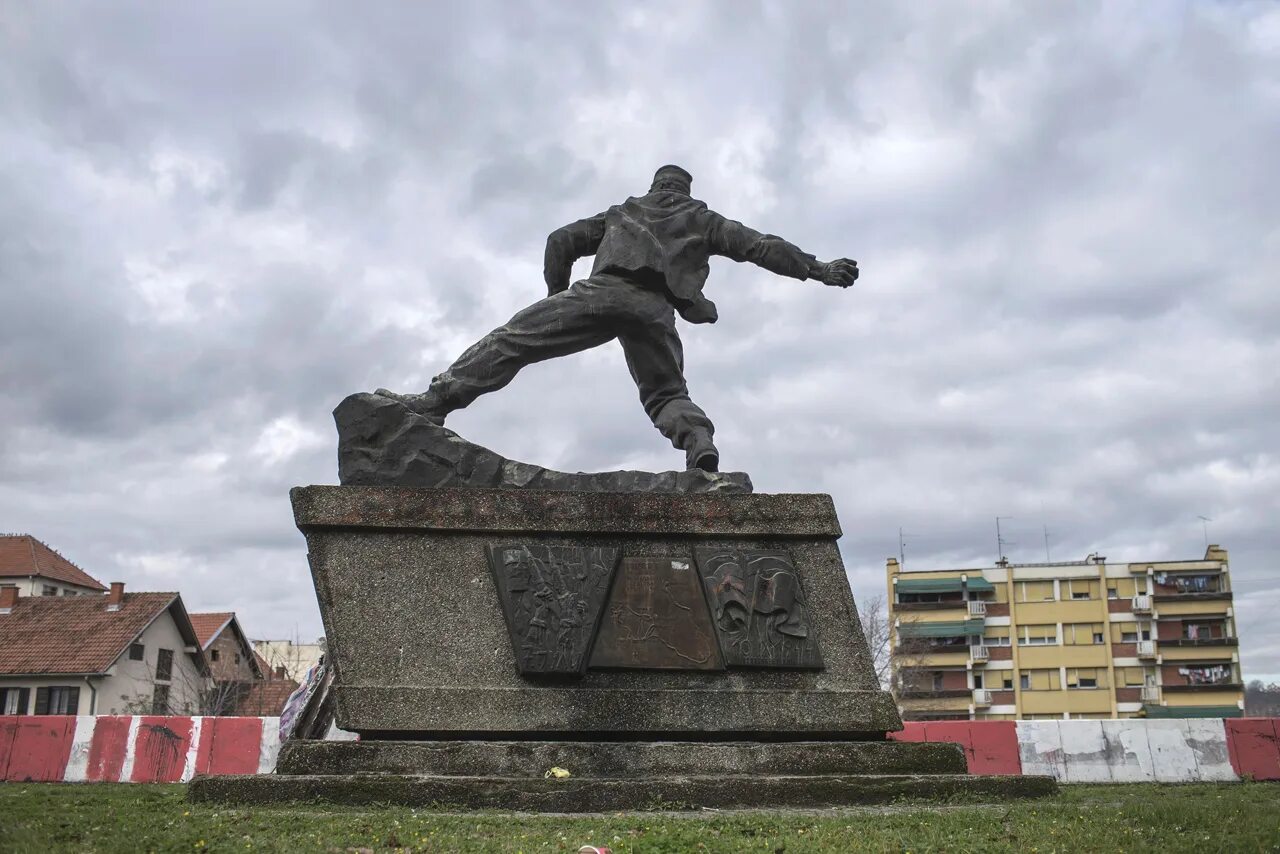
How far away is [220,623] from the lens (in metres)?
46.0

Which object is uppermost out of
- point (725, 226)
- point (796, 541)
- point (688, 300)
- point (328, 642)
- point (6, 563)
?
point (6, 563)

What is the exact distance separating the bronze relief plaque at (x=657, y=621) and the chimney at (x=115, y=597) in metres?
33.1

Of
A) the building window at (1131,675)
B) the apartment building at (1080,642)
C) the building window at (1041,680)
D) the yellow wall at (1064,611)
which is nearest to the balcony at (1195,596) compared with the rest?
the apartment building at (1080,642)

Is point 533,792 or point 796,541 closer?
point 533,792

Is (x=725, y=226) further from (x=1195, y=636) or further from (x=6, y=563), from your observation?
(x=1195, y=636)

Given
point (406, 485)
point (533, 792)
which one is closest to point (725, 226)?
point (406, 485)

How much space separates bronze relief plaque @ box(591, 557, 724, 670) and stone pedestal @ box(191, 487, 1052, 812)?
13 mm

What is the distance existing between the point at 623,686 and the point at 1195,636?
190 feet

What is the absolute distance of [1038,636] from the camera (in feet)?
186

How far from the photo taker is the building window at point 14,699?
33.0 metres

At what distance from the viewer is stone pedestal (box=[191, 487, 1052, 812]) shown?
20.0 feet

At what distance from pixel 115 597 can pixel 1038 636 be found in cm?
4345

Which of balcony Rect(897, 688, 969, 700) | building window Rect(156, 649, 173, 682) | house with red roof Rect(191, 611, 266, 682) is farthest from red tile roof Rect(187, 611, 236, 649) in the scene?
balcony Rect(897, 688, 969, 700)

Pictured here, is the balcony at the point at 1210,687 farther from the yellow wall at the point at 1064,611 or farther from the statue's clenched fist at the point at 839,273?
the statue's clenched fist at the point at 839,273
